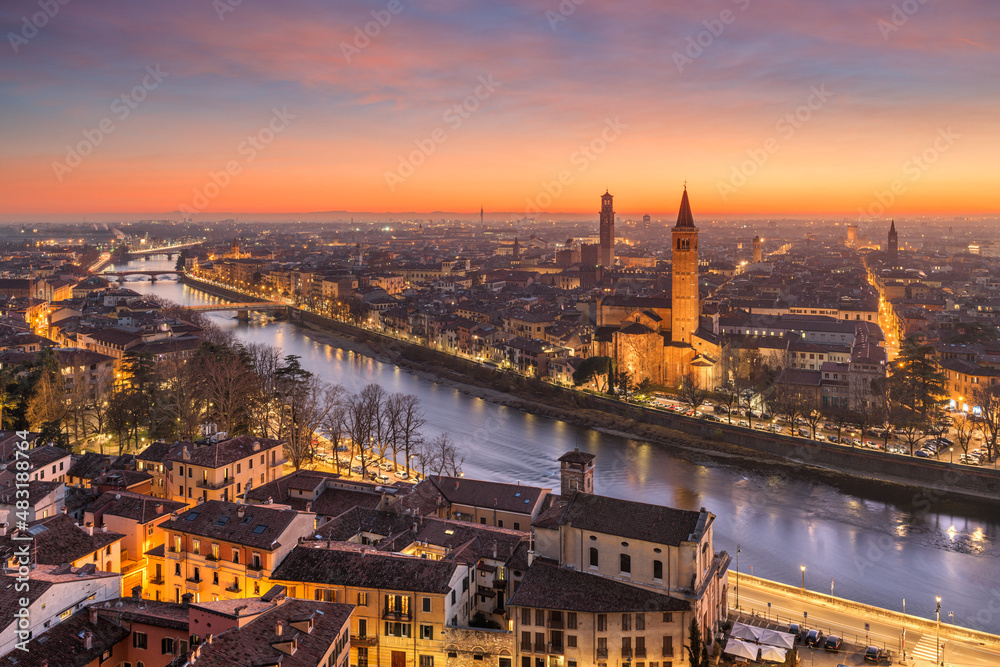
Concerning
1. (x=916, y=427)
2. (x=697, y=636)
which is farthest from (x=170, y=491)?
(x=916, y=427)

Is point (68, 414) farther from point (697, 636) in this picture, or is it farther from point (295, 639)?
point (697, 636)

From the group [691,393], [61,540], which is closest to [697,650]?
[61,540]

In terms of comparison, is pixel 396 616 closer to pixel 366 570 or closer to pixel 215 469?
pixel 366 570

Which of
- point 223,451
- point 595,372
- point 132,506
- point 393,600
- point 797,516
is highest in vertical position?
point 223,451

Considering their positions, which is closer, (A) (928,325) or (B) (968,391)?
(B) (968,391)

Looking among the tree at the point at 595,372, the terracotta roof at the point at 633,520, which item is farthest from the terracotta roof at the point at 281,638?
the tree at the point at 595,372

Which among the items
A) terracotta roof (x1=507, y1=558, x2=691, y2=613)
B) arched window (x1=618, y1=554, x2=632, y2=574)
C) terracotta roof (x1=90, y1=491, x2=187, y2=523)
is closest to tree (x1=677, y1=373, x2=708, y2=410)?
arched window (x1=618, y1=554, x2=632, y2=574)

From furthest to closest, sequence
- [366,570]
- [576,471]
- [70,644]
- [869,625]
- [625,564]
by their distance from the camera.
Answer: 1. [576,471]
2. [869,625]
3. [625,564]
4. [366,570]
5. [70,644]

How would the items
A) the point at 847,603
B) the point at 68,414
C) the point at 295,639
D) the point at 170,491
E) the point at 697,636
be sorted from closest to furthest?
the point at 295,639 < the point at 697,636 < the point at 847,603 < the point at 170,491 < the point at 68,414
